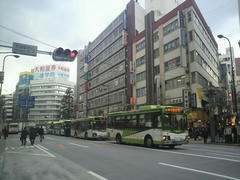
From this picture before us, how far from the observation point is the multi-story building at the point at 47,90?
124 m

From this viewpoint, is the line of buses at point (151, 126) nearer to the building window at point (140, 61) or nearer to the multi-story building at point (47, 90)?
the building window at point (140, 61)

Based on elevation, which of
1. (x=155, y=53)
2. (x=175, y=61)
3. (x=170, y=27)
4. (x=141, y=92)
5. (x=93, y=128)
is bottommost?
(x=93, y=128)

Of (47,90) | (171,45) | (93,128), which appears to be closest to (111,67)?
(171,45)

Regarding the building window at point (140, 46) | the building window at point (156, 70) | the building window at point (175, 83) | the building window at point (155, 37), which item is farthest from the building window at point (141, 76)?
the building window at point (175, 83)

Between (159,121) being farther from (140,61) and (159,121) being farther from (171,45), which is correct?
(140,61)

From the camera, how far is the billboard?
132 meters

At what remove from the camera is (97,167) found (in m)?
8.23

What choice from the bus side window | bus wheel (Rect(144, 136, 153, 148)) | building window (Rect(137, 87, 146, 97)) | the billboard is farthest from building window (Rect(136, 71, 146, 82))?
the billboard

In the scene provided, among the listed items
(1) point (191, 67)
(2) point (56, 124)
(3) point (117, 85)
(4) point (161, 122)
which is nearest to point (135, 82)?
(3) point (117, 85)

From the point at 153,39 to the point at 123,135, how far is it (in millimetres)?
26907

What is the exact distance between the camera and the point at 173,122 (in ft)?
49.6

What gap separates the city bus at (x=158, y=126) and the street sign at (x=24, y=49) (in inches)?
355

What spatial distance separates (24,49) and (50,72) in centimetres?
12645

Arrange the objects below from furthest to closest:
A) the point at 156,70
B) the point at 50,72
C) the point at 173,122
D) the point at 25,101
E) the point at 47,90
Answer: the point at 50,72 < the point at 47,90 < the point at 25,101 < the point at 156,70 < the point at 173,122
